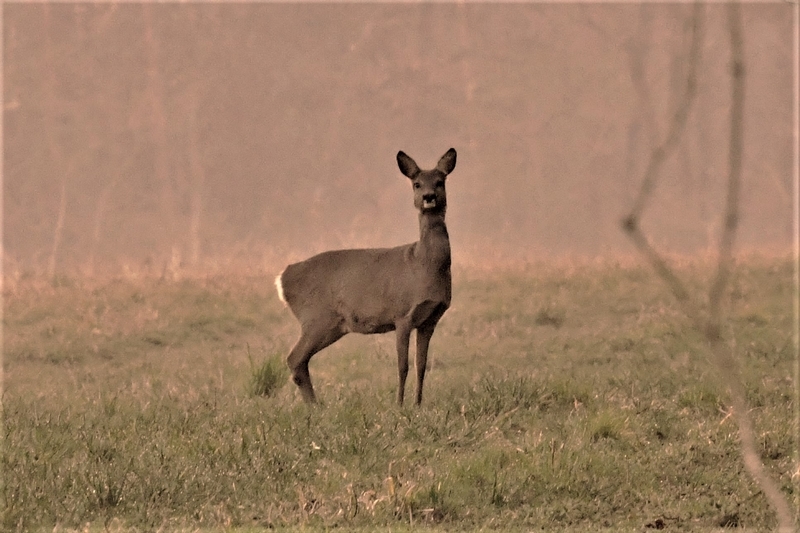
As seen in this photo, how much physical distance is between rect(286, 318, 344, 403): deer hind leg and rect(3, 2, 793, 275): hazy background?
104 ft

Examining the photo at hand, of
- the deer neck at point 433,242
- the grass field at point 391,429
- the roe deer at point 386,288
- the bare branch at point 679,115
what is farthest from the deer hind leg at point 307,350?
the bare branch at point 679,115

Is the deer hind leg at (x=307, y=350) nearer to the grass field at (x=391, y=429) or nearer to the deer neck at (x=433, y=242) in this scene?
the grass field at (x=391, y=429)

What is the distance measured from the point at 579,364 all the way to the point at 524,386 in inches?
126

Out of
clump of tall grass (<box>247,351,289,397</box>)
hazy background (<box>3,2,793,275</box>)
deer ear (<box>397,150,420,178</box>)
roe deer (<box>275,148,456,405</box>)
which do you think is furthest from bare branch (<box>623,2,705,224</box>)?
hazy background (<box>3,2,793,275</box>)

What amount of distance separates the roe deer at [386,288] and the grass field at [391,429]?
0.50 metres

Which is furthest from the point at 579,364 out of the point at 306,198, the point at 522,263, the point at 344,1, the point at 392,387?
the point at 344,1

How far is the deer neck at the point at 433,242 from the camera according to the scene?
28.5ft

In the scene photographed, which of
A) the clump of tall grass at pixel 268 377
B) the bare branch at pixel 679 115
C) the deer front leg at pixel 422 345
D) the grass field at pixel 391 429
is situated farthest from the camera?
the clump of tall grass at pixel 268 377

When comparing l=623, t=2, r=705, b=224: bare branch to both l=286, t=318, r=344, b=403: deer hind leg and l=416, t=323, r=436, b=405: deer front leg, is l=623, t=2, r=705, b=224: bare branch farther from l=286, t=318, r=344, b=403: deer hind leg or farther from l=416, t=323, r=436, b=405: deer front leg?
l=286, t=318, r=344, b=403: deer hind leg

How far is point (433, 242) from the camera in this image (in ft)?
28.6

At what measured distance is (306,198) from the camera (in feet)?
147

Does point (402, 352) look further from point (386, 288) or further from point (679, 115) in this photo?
point (679, 115)

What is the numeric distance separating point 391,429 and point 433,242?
1.62 meters

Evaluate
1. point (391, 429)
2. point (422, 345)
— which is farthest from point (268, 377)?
point (391, 429)
